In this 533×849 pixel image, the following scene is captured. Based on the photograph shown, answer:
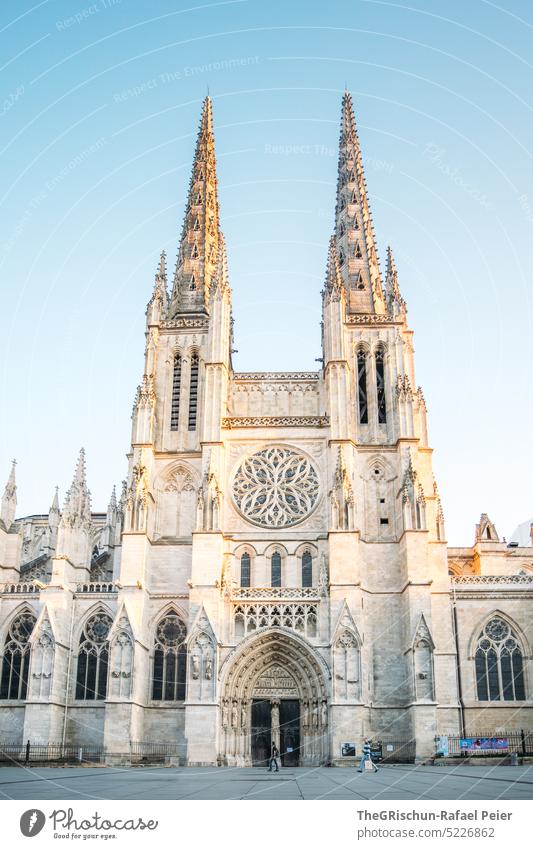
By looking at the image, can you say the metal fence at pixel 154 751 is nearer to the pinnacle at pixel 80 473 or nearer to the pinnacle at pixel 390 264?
the pinnacle at pixel 80 473

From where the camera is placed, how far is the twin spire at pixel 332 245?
40375mm

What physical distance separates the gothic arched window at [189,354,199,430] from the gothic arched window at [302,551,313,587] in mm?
7915

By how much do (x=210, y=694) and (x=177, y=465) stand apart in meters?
10.3

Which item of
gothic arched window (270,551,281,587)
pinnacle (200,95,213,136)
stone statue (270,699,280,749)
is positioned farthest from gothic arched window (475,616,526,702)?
pinnacle (200,95,213,136)

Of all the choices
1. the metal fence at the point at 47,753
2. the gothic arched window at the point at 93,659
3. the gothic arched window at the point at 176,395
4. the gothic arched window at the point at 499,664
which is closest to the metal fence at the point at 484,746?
the gothic arched window at the point at 499,664

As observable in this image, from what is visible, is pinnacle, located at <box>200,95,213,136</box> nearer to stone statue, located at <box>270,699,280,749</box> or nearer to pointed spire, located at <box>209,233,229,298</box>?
pointed spire, located at <box>209,233,229,298</box>

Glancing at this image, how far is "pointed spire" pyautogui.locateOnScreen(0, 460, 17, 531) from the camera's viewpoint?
3562 cm

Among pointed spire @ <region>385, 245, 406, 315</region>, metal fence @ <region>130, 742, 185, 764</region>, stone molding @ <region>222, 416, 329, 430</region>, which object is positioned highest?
pointed spire @ <region>385, 245, 406, 315</region>

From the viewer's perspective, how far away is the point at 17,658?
3362 centimetres

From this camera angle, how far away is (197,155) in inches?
1877

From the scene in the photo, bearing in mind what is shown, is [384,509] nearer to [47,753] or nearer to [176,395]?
[176,395]

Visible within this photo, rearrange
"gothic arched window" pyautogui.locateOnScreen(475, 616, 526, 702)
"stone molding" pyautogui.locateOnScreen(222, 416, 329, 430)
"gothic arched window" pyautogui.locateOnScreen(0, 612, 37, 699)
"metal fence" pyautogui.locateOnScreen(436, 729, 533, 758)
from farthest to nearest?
"stone molding" pyautogui.locateOnScreen(222, 416, 329, 430), "gothic arched window" pyautogui.locateOnScreen(0, 612, 37, 699), "gothic arched window" pyautogui.locateOnScreen(475, 616, 526, 702), "metal fence" pyautogui.locateOnScreen(436, 729, 533, 758)

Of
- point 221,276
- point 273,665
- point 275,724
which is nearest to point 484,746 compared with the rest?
point 275,724
